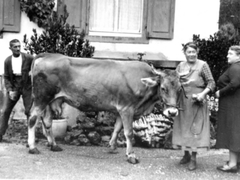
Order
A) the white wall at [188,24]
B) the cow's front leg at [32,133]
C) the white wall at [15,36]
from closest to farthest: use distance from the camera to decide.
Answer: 1. the cow's front leg at [32,133]
2. the white wall at [15,36]
3. the white wall at [188,24]

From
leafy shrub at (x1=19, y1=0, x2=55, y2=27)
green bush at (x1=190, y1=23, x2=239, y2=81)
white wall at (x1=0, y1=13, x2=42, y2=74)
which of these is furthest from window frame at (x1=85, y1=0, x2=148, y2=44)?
green bush at (x1=190, y1=23, x2=239, y2=81)

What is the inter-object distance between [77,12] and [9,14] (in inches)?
60.7

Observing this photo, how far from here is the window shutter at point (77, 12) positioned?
9305mm

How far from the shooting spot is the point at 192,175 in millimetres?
5809

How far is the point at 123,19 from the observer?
9.81 metres

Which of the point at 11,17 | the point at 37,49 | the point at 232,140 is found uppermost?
the point at 11,17

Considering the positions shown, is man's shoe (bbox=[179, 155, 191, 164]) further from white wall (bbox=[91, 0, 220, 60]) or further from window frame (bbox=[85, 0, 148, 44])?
window frame (bbox=[85, 0, 148, 44])

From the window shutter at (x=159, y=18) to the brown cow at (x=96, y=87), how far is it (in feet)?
10.6

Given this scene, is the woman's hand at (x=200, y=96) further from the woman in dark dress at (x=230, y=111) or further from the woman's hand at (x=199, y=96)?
the woman in dark dress at (x=230, y=111)

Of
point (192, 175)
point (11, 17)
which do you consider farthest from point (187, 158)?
point (11, 17)

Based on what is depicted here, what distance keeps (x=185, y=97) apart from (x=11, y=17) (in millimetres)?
4962

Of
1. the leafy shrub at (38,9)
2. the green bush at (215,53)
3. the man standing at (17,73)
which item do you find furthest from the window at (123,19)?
the man standing at (17,73)

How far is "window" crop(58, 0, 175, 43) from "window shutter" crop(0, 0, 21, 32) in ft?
3.91

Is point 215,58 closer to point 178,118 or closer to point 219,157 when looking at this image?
point 219,157
